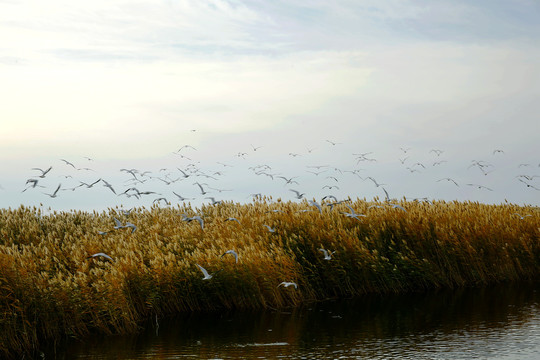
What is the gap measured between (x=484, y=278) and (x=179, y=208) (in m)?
12.1

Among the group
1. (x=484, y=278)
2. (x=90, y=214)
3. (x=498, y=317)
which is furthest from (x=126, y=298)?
(x=90, y=214)

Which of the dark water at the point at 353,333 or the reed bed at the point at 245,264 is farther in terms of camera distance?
the reed bed at the point at 245,264

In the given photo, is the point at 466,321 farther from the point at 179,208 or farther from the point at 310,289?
the point at 179,208

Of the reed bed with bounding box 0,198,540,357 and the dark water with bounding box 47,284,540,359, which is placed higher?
the reed bed with bounding box 0,198,540,357

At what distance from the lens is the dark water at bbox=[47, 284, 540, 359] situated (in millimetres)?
9742

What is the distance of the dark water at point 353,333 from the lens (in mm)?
9742

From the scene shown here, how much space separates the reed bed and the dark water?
0.60 metres

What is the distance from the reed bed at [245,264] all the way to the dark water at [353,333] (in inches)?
23.5

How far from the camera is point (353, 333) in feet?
36.4

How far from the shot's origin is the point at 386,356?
9.42 m

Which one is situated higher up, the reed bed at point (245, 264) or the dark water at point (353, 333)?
the reed bed at point (245, 264)

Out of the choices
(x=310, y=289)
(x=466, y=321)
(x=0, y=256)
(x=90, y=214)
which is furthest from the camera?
(x=90, y=214)

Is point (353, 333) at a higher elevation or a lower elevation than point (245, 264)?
lower

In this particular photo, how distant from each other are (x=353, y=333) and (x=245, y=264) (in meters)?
3.18
